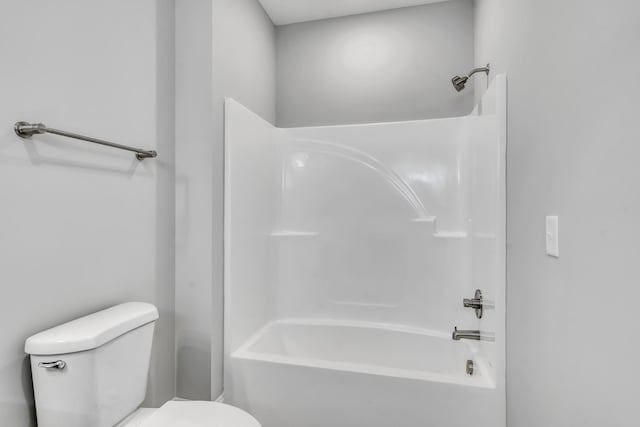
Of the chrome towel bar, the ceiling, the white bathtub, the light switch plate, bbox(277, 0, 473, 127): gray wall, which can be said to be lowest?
the white bathtub

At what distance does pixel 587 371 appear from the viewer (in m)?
0.76

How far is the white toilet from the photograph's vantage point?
3.35 ft

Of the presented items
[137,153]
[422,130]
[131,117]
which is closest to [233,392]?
[137,153]

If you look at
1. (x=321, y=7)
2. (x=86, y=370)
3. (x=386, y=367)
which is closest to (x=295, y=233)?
(x=386, y=367)

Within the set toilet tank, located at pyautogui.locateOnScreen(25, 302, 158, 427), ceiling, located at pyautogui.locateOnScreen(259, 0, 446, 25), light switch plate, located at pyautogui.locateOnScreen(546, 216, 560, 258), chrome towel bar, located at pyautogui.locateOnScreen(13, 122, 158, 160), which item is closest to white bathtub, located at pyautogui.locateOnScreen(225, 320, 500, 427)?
toilet tank, located at pyautogui.locateOnScreen(25, 302, 158, 427)

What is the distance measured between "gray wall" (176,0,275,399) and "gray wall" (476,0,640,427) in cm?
132

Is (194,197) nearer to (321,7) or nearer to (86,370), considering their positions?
(86,370)

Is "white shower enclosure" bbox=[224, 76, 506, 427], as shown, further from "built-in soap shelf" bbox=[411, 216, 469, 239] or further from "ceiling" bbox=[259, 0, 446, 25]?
"ceiling" bbox=[259, 0, 446, 25]

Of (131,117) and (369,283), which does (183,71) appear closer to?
(131,117)

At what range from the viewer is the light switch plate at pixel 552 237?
0.92 meters

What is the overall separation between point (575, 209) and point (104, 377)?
147cm

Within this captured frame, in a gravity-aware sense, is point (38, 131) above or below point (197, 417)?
above

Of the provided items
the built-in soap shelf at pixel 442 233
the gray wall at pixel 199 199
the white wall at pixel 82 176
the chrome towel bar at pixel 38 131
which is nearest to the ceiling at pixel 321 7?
the gray wall at pixel 199 199

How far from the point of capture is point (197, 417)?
1233 millimetres
